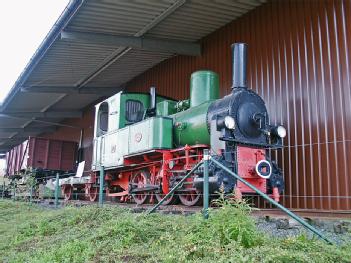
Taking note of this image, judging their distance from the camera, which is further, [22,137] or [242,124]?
[22,137]

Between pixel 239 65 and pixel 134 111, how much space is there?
4.29 metres

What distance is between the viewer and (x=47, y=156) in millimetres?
19438

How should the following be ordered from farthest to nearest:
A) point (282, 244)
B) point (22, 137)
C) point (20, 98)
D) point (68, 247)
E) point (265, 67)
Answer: point (22, 137) < point (20, 98) < point (265, 67) < point (68, 247) < point (282, 244)

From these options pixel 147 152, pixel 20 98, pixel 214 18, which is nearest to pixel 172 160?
pixel 147 152

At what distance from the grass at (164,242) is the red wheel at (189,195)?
1.69 m

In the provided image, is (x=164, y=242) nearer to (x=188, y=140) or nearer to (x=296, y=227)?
(x=296, y=227)

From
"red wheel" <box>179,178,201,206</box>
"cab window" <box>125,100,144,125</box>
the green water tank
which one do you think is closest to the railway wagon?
"cab window" <box>125,100,144,125</box>

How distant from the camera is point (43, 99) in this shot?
68.0 ft

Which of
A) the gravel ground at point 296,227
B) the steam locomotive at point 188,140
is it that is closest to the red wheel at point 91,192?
the steam locomotive at point 188,140

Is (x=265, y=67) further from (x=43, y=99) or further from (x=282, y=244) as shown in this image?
(x=43, y=99)

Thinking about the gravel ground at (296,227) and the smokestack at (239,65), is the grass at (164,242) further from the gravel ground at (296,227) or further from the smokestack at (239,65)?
the smokestack at (239,65)

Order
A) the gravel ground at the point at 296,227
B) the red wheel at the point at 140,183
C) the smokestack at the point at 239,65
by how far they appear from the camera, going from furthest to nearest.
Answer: the red wheel at the point at 140,183
the smokestack at the point at 239,65
the gravel ground at the point at 296,227

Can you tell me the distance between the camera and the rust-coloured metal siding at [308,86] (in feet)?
26.9

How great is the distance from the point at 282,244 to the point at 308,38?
668 cm
